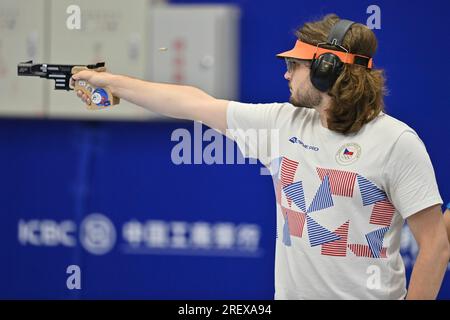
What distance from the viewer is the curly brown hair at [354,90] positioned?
2.32 m

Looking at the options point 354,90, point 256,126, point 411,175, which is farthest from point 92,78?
point 411,175

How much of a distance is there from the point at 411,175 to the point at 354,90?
0.28 meters

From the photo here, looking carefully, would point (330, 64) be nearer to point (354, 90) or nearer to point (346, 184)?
point (354, 90)

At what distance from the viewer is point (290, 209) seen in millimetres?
2355

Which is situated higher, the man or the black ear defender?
the black ear defender

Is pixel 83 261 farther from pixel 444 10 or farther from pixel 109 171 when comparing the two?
pixel 444 10

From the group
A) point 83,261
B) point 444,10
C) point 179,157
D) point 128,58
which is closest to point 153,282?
point 83,261

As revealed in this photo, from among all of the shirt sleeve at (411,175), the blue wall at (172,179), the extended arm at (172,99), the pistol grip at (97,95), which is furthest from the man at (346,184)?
the blue wall at (172,179)

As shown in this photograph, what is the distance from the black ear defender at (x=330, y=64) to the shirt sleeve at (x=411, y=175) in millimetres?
248

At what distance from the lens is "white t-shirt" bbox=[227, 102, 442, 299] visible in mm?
2225

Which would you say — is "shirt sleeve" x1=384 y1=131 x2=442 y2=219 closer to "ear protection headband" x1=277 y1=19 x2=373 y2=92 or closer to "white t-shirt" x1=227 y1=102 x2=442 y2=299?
"white t-shirt" x1=227 y1=102 x2=442 y2=299

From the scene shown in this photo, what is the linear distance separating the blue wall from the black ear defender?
4.27 feet

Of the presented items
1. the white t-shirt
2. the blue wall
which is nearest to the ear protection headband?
the white t-shirt

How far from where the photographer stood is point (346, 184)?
2271 mm
